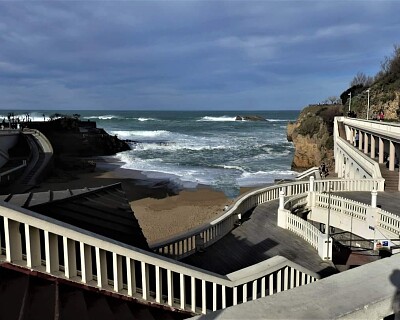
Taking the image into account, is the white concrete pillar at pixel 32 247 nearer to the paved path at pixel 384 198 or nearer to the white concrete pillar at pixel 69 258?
the white concrete pillar at pixel 69 258

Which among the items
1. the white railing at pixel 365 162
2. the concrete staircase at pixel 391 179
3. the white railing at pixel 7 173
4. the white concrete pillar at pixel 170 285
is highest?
the white concrete pillar at pixel 170 285

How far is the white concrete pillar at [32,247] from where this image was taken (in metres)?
3.36

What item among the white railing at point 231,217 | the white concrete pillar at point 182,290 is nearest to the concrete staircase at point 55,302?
the white concrete pillar at point 182,290

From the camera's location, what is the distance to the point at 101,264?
143 inches

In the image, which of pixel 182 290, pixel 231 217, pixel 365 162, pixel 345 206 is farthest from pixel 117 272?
pixel 365 162

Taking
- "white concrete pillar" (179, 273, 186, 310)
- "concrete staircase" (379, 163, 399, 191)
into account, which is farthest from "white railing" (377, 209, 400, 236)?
"white concrete pillar" (179, 273, 186, 310)

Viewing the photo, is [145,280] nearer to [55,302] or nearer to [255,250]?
[55,302]

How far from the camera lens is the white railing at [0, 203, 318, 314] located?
11.1ft

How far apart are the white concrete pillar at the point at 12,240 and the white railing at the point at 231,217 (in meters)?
4.76

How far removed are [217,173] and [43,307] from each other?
117ft

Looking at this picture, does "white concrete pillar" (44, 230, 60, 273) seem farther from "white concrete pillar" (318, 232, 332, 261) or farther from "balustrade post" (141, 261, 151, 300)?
"white concrete pillar" (318, 232, 332, 261)

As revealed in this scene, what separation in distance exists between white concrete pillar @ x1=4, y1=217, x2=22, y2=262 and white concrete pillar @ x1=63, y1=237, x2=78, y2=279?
0.41m

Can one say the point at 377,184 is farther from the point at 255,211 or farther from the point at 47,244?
the point at 47,244

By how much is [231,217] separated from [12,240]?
348 inches
